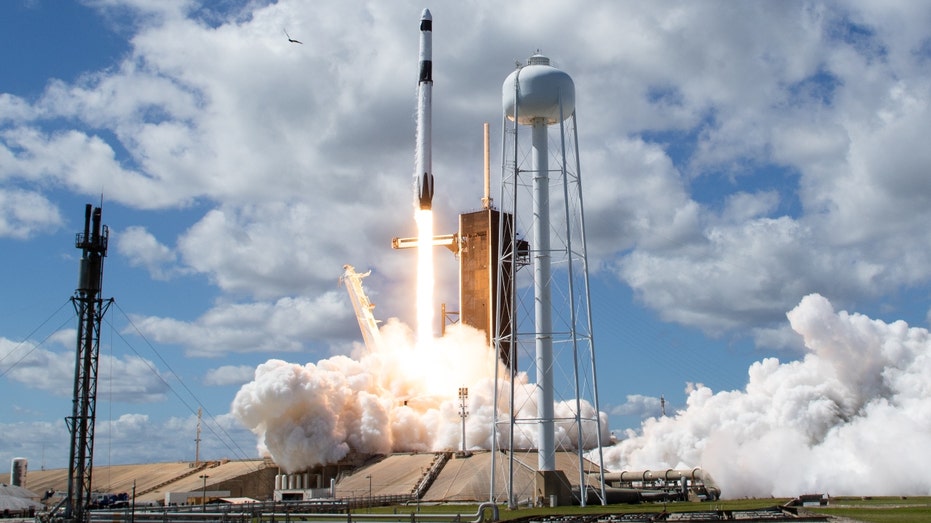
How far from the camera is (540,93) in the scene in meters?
47.8

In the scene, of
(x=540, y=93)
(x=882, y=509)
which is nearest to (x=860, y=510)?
(x=882, y=509)

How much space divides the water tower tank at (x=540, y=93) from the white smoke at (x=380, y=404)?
2558cm

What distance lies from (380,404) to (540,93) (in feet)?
128

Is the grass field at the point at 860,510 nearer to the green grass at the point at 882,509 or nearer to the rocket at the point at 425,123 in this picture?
the green grass at the point at 882,509

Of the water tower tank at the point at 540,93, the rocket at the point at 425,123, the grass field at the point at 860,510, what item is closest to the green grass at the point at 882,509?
the grass field at the point at 860,510

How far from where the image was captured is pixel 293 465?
74.0 metres

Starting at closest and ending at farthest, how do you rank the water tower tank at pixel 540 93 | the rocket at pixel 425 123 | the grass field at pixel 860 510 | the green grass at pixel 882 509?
the green grass at pixel 882 509 < the grass field at pixel 860 510 < the water tower tank at pixel 540 93 < the rocket at pixel 425 123

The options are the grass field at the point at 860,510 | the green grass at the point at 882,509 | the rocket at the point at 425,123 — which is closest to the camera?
the green grass at the point at 882,509

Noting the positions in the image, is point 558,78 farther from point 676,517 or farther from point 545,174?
point 676,517

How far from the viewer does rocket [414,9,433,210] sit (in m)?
69.8

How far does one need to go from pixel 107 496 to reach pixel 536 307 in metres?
33.0

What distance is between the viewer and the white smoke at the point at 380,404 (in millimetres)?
73250

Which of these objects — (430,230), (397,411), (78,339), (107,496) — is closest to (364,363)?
(397,411)

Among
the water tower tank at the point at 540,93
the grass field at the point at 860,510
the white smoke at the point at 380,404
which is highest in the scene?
the water tower tank at the point at 540,93
